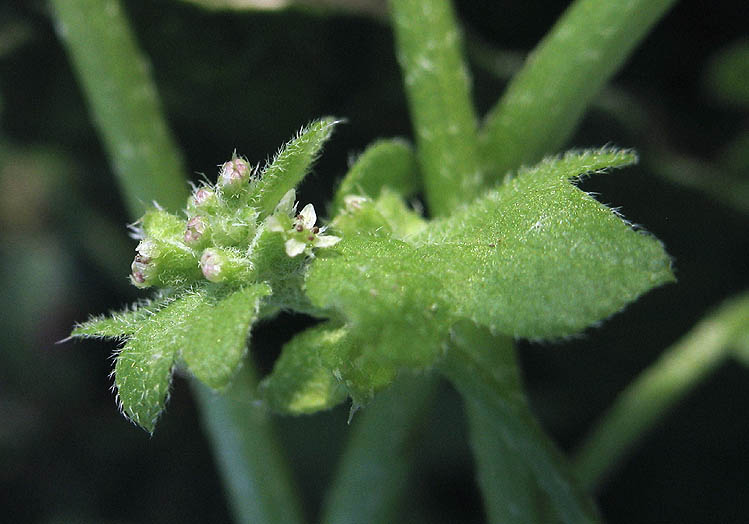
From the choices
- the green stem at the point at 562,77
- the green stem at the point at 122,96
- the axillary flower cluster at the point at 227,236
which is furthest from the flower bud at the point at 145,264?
the green stem at the point at 562,77

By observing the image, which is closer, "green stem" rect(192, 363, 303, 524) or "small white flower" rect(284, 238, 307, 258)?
"small white flower" rect(284, 238, 307, 258)

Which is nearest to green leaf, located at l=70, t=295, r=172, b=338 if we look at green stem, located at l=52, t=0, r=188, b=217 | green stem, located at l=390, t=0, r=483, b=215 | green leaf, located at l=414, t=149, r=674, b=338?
green leaf, located at l=414, t=149, r=674, b=338

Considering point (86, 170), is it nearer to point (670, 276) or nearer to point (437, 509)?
point (437, 509)

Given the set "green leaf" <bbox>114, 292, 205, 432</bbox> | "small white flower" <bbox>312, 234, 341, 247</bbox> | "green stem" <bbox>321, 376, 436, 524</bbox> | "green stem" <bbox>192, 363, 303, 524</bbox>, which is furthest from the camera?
"green stem" <bbox>192, 363, 303, 524</bbox>

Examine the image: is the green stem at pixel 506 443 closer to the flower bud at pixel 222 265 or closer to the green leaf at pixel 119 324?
the flower bud at pixel 222 265

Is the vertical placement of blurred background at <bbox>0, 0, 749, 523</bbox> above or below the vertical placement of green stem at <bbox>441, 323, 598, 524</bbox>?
above

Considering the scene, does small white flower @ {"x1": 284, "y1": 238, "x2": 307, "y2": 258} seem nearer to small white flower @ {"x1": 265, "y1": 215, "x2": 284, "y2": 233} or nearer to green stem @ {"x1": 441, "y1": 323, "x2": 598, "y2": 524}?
small white flower @ {"x1": 265, "y1": 215, "x2": 284, "y2": 233}
